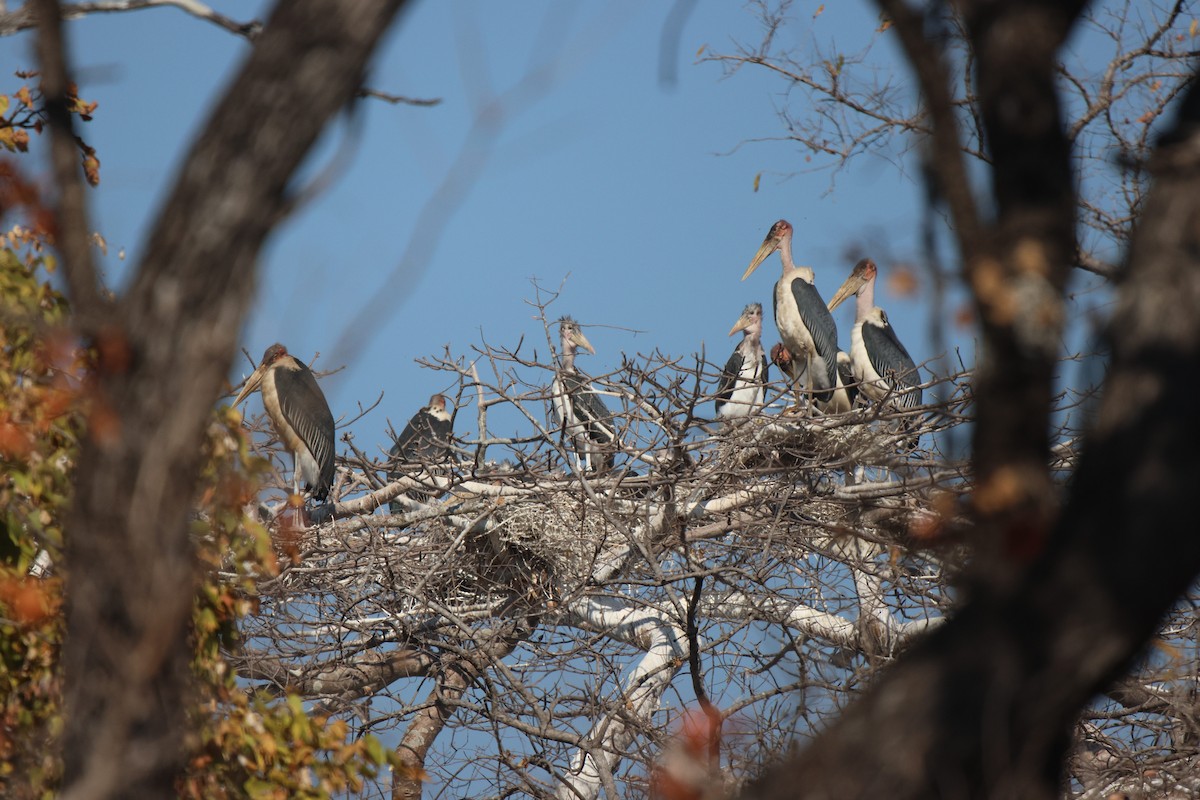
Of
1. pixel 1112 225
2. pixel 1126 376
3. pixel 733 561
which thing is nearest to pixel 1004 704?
pixel 1126 376

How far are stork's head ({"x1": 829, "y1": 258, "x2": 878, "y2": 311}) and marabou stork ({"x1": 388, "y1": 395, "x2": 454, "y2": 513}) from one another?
4.10 m

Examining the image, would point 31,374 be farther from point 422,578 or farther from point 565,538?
point 565,538

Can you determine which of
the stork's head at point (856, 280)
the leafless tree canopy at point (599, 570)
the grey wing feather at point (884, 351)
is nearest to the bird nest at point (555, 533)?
the leafless tree canopy at point (599, 570)

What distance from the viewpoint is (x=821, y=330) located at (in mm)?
11242

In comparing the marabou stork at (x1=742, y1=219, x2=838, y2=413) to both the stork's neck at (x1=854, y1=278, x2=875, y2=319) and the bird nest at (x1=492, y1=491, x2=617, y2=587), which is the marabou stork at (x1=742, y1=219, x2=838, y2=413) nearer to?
the stork's neck at (x1=854, y1=278, x2=875, y2=319)

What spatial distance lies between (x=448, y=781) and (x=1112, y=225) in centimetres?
478

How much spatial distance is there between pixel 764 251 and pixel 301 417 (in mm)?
5278

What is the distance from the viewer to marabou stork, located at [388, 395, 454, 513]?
7.76 m

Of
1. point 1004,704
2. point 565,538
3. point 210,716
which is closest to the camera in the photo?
point 1004,704

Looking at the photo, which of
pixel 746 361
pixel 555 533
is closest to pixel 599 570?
pixel 555 533

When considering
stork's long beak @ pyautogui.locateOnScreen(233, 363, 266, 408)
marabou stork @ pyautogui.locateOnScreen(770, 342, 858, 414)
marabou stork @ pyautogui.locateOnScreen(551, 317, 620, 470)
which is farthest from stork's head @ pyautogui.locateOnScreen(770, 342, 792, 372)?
stork's long beak @ pyautogui.locateOnScreen(233, 363, 266, 408)

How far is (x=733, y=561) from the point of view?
7.34 metres

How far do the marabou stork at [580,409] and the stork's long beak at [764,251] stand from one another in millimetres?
2041

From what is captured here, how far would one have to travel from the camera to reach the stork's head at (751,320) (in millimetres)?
12094
